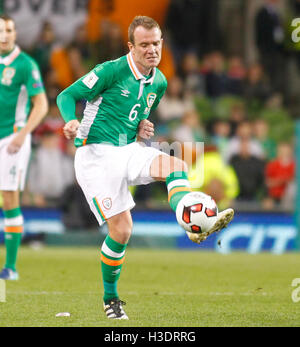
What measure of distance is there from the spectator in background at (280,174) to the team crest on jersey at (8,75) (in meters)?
6.11

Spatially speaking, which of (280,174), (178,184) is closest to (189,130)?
(280,174)

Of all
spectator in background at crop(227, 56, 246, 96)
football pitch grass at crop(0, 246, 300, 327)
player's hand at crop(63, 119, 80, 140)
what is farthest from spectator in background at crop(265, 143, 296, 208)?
player's hand at crop(63, 119, 80, 140)

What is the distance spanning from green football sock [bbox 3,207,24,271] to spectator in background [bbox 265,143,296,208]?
589 centimetres

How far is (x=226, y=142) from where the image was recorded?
14359 millimetres

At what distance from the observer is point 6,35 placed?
340 inches

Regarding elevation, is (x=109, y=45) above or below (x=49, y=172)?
above

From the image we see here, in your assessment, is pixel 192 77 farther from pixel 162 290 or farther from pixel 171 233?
pixel 162 290

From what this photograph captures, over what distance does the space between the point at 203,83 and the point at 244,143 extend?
2879mm

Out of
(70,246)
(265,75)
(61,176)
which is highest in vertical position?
(265,75)

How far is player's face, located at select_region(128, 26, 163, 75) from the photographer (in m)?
6.24

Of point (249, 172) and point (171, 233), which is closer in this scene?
point (171, 233)
